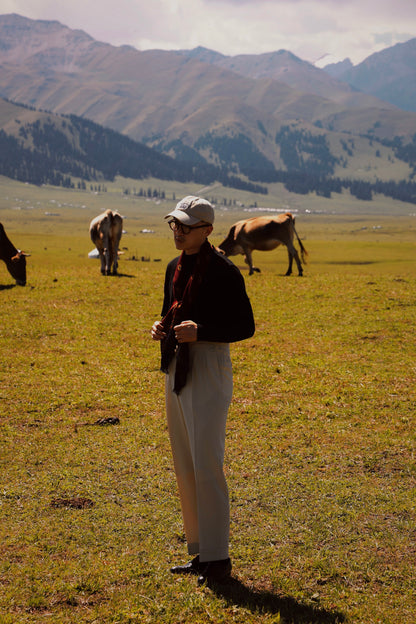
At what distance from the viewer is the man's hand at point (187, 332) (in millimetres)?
6098

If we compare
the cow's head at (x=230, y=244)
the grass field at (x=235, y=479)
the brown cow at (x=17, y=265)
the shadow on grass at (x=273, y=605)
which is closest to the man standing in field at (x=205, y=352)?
the shadow on grass at (x=273, y=605)

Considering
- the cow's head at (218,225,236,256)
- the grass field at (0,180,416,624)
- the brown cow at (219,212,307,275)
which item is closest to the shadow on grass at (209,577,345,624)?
the grass field at (0,180,416,624)

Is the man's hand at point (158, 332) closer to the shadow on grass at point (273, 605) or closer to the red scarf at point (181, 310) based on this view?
the red scarf at point (181, 310)

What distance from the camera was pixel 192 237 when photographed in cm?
630

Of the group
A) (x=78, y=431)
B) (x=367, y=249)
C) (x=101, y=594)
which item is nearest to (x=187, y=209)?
(x=101, y=594)

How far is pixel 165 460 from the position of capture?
9703 mm

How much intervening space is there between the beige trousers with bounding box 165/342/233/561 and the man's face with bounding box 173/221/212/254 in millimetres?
998

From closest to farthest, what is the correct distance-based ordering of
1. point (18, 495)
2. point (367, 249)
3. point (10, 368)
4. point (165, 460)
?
point (18, 495) < point (165, 460) < point (10, 368) < point (367, 249)

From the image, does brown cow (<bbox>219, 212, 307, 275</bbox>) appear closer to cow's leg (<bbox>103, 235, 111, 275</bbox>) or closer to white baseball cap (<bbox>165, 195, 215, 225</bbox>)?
cow's leg (<bbox>103, 235, 111, 275</bbox>)

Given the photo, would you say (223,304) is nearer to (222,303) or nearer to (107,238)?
(222,303)

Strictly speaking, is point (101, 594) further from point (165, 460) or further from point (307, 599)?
point (165, 460)

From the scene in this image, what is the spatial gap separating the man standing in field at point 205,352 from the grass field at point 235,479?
28.8 inches

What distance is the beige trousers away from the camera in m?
6.32

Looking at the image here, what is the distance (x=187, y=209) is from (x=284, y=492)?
4469 mm
